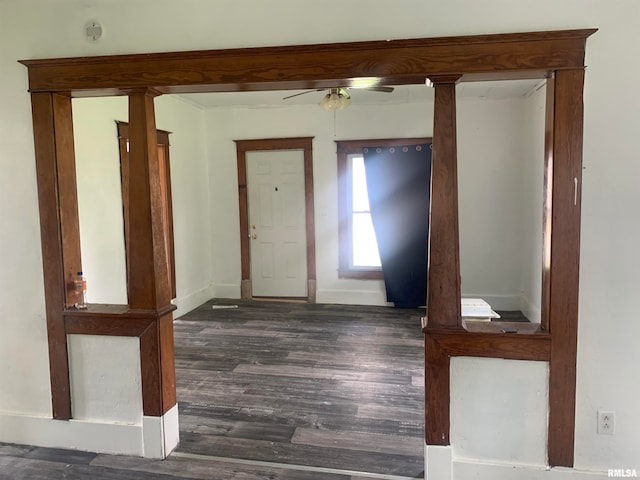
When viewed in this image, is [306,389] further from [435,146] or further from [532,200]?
[532,200]

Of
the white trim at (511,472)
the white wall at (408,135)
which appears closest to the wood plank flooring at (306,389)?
the white trim at (511,472)

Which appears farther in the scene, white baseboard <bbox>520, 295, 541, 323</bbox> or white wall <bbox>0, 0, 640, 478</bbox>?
white baseboard <bbox>520, 295, 541, 323</bbox>

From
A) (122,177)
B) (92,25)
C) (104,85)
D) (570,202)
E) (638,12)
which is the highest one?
(92,25)

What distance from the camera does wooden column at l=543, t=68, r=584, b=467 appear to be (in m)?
1.85

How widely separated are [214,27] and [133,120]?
2.06ft

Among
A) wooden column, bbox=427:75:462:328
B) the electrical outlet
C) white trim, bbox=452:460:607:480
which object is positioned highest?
wooden column, bbox=427:75:462:328

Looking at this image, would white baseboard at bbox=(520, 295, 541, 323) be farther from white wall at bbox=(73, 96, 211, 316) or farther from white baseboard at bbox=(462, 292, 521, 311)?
white wall at bbox=(73, 96, 211, 316)

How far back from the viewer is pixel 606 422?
1.96 m

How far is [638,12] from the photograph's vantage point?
5.87ft

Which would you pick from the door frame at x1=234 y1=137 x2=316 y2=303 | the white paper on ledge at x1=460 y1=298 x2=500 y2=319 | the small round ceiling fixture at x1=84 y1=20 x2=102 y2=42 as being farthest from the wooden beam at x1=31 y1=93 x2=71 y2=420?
the door frame at x1=234 y1=137 x2=316 y2=303

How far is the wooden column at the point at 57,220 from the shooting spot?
2.25 m

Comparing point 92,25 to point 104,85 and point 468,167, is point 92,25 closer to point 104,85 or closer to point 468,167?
point 104,85

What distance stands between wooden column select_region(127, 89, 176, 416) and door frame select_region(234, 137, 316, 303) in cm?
324

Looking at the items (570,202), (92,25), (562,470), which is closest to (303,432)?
(562,470)
